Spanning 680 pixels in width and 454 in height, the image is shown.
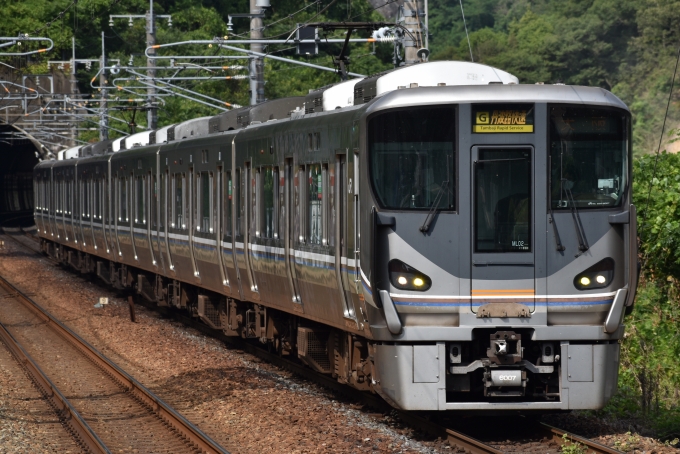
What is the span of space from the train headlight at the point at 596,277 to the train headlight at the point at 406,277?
115cm

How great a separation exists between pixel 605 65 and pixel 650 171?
52.3 meters

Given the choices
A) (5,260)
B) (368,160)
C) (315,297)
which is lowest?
(5,260)

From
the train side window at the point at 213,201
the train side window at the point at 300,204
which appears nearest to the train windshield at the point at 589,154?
the train side window at the point at 300,204

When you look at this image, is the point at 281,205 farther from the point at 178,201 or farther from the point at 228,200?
the point at 178,201

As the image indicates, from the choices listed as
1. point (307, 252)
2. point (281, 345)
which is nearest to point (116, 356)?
point (281, 345)

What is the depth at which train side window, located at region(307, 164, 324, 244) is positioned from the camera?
37.2ft

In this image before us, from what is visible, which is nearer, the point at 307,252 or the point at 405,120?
the point at 405,120

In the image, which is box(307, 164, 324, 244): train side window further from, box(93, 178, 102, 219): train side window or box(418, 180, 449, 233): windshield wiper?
box(93, 178, 102, 219): train side window

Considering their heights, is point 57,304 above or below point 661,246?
below

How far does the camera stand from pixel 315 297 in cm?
1168

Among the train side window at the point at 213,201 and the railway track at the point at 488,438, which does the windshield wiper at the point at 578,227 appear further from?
the train side window at the point at 213,201

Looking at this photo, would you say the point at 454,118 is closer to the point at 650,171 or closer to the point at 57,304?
the point at 650,171

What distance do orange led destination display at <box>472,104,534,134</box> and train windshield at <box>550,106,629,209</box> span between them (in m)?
0.20

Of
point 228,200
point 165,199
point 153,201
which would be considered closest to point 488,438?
point 228,200
